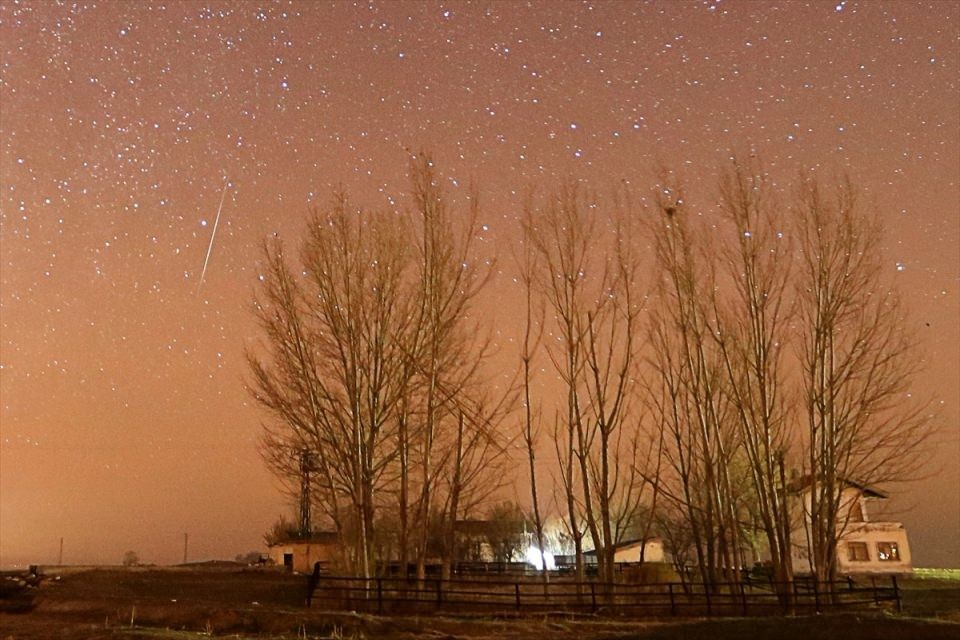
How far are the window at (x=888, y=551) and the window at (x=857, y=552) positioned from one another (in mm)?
806

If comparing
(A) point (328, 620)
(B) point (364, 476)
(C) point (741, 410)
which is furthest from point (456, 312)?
(A) point (328, 620)

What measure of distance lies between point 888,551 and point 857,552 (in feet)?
6.37

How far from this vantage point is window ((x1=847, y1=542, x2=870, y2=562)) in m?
46.5

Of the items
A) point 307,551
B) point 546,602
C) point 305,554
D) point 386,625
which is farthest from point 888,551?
point 386,625

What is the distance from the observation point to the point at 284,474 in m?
21.5

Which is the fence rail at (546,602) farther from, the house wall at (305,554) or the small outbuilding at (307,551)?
the house wall at (305,554)

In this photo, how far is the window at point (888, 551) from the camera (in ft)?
154

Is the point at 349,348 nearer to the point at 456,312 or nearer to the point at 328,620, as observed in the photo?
the point at 456,312

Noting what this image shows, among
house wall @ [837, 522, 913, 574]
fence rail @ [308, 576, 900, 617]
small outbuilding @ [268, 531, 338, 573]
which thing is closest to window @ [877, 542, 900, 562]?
house wall @ [837, 522, 913, 574]

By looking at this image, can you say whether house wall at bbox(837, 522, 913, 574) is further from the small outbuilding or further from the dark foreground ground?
the small outbuilding

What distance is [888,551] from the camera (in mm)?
47000

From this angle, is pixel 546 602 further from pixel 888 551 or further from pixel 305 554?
pixel 305 554

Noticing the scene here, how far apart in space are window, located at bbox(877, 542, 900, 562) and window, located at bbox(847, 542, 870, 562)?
0.81 metres

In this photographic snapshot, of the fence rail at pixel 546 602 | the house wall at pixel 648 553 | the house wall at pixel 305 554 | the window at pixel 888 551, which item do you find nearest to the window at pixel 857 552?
the window at pixel 888 551
